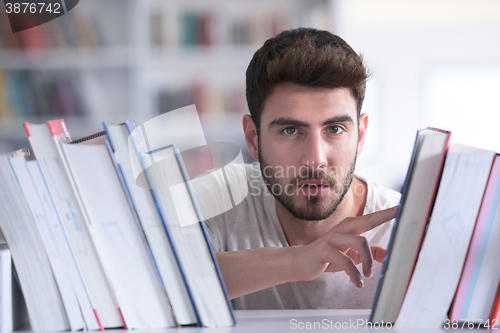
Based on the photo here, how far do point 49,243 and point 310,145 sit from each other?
65 centimetres

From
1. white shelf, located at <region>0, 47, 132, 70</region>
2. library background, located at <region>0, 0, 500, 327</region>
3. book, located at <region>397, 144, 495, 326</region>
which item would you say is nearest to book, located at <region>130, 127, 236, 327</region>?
book, located at <region>397, 144, 495, 326</region>

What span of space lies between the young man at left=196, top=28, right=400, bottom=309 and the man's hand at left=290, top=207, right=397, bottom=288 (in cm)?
37

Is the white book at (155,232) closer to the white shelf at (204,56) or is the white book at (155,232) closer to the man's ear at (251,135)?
the man's ear at (251,135)

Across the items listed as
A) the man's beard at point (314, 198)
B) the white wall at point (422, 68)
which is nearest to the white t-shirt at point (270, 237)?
the man's beard at point (314, 198)

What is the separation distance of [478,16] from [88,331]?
13.3 feet

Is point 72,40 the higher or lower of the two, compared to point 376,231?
higher

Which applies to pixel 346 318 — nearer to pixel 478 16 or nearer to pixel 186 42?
pixel 186 42

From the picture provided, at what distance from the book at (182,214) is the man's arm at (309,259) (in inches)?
4.9

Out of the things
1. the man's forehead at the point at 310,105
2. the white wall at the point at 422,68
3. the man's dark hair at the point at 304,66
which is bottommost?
the white wall at the point at 422,68

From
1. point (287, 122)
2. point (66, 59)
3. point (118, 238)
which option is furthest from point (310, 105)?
point (66, 59)

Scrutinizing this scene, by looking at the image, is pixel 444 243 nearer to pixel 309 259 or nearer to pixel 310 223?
pixel 309 259

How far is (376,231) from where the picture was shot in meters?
1.13

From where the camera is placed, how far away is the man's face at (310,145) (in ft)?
3.21

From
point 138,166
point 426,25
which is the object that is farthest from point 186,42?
point 426,25
